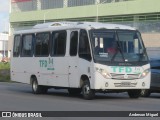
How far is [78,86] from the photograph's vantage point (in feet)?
67.8

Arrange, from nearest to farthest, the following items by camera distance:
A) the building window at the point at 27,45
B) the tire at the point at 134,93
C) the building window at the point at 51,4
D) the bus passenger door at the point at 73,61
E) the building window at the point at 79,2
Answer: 1. the bus passenger door at the point at 73,61
2. the tire at the point at 134,93
3. the building window at the point at 27,45
4. the building window at the point at 79,2
5. the building window at the point at 51,4

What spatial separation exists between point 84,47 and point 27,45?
5.64 m

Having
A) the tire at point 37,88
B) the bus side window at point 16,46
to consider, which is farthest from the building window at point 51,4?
the tire at point 37,88

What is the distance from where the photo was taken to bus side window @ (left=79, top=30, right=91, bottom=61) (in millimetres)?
20006

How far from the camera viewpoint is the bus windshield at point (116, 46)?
19739mm

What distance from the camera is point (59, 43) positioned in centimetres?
2231

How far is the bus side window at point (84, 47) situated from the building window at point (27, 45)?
15.9 feet

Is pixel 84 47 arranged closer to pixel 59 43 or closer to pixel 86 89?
pixel 86 89

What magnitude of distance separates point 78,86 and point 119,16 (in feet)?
207

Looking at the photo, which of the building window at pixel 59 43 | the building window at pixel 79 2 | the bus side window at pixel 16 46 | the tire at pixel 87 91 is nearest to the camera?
the tire at pixel 87 91

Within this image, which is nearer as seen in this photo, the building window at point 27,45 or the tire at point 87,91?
the tire at point 87,91

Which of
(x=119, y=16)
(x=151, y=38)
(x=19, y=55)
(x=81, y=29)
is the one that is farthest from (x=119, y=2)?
(x=81, y=29)

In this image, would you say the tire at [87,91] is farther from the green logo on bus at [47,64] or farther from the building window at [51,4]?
the building window at [51,4]

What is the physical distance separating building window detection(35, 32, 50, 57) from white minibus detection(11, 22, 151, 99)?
42mm
